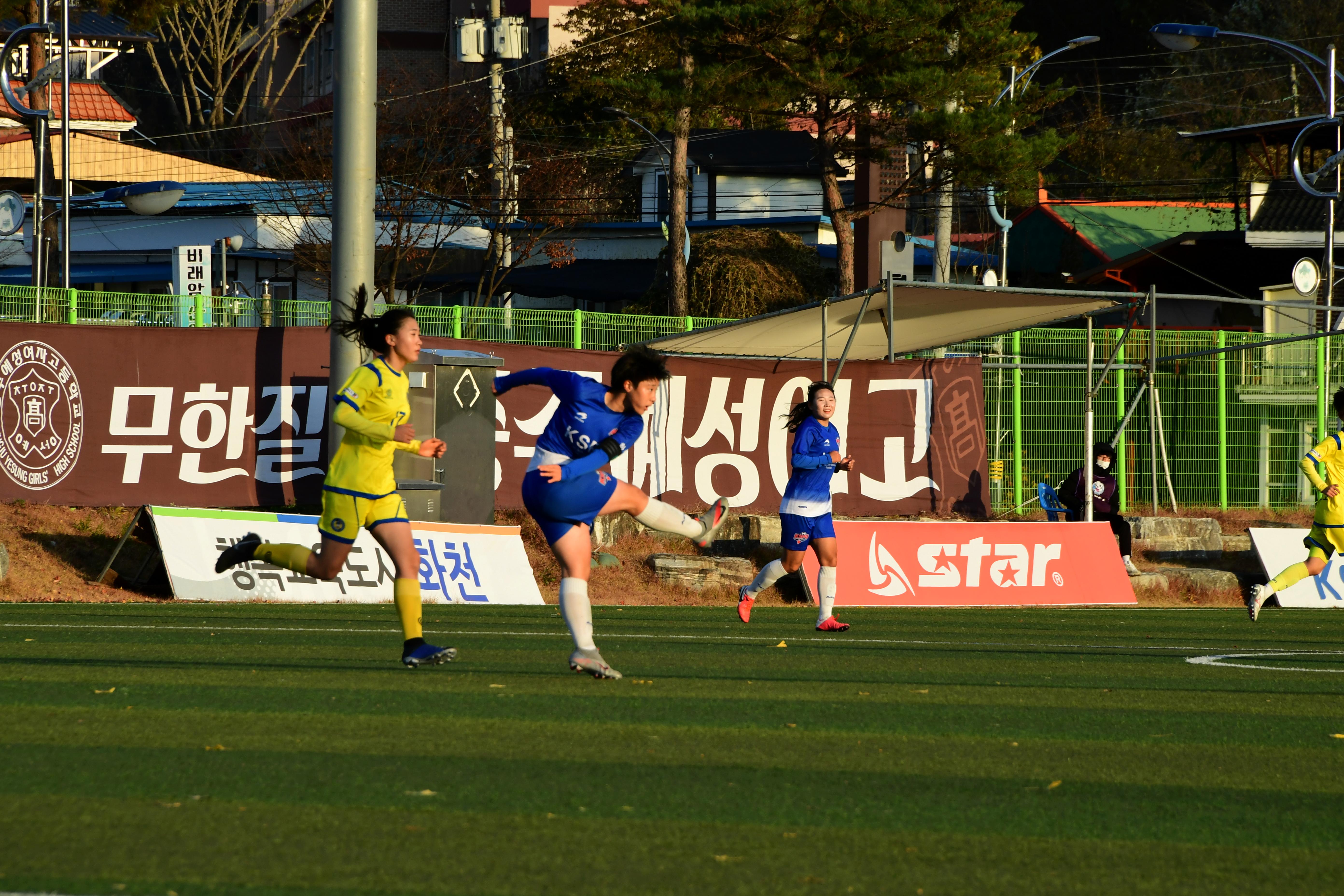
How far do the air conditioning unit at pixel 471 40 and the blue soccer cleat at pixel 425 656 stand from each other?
105ft

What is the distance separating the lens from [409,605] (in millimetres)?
7961

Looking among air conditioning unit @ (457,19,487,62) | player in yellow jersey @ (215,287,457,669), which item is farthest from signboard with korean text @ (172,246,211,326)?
player in yellow jersey @ (215,287,457,669)

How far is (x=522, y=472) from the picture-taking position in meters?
18.0

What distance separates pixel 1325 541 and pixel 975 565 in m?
4.24

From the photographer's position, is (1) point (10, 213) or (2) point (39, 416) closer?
(2) point (39, 416)

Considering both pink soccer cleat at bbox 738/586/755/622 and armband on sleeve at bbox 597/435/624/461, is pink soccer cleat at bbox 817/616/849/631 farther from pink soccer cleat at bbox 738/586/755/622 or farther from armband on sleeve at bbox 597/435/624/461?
armband on sleeve at bbox 597/435/624/461

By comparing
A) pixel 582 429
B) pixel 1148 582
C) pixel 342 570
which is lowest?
pixel 1148 582

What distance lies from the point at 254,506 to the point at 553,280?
97.5 ft

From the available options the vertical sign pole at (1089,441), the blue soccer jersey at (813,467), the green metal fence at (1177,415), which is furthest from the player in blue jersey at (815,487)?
the green metal fence at (1177,415)

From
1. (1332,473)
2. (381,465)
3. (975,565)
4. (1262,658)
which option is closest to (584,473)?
(381,465)

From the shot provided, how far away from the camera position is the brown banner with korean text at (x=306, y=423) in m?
16.4

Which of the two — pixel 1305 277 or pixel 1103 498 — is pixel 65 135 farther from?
pixel 1305 277

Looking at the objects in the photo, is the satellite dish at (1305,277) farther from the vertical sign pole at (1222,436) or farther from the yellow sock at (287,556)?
the yellow sock at (287,556)

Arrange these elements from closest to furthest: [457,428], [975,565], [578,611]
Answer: [578,611]
[457,428]
[975,565]
